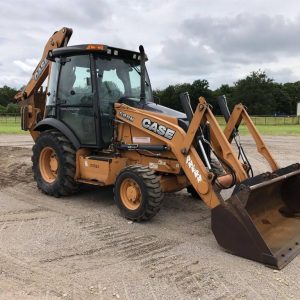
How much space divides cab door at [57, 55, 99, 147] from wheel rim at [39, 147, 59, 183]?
752 millimetres

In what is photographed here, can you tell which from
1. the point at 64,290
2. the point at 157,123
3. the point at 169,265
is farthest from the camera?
the point at 157,123

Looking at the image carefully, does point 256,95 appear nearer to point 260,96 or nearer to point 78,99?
point 260,96

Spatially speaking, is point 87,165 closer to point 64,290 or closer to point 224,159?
point 224,159

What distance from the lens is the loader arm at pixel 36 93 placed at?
858 cm

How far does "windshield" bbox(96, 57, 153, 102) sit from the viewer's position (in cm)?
702

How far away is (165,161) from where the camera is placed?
6.51 m

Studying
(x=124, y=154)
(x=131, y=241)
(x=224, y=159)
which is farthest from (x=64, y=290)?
(x=124, y=154)

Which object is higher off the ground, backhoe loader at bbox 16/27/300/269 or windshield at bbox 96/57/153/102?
windshield at bbox 96/57/153/102

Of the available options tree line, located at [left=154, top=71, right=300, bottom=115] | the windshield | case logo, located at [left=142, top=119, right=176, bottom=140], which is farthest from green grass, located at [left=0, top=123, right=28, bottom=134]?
tree line, located at [left=154, top=71, right=300, bottom=115]

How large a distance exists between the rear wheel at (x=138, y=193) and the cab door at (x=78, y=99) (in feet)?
3.75

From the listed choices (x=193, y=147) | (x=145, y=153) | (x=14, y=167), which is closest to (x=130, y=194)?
(x=145, y=153)

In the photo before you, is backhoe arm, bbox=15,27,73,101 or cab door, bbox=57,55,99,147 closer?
cab door, bbox=57,55,99,147

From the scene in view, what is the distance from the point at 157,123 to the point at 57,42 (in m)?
3.47

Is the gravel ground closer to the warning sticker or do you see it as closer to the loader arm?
the warning sticker
